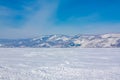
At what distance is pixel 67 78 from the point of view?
17.5 metres

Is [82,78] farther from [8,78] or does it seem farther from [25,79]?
[8,78]

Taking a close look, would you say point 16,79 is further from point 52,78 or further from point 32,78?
point 52,78

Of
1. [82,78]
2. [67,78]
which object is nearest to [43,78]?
[67,78]

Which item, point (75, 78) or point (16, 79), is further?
point (75, 78)

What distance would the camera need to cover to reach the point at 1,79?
16.2m

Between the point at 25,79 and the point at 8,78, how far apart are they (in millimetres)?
1564

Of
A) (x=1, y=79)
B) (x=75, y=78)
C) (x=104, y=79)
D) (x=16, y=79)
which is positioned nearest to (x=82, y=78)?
(x=75, y=78)

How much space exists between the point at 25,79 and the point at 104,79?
6.87m

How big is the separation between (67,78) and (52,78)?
4.42 feet

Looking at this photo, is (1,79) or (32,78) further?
(32,78)

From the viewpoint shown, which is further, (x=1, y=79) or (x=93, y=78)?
(x=93, y=78)

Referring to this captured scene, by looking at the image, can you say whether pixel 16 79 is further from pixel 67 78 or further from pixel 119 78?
pixel 119 78

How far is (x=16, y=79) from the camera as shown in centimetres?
1645

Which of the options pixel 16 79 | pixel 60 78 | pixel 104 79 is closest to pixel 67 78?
Result: pixel 60 78
